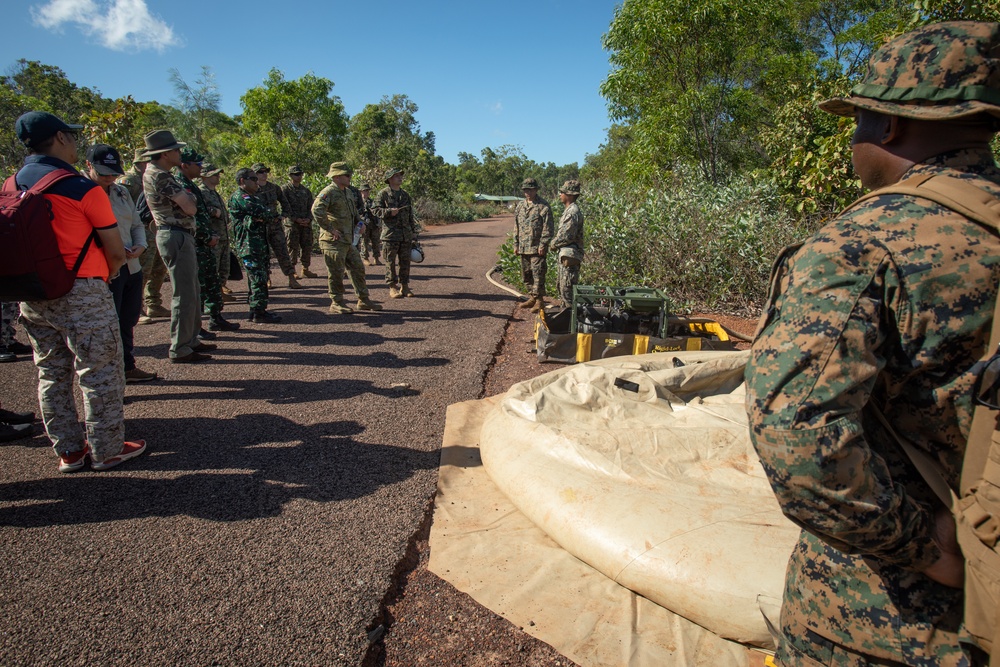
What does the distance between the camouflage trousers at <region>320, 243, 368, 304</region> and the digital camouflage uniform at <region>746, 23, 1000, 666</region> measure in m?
6.62

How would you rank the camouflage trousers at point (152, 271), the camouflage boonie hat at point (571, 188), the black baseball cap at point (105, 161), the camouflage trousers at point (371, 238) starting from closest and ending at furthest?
the black baseball cap at point (105, 161) → the camouflage trousers at point (152, 271) → the camouflage boonie hat at point (571, 188) → the camouflage trousers at point (371, 238)

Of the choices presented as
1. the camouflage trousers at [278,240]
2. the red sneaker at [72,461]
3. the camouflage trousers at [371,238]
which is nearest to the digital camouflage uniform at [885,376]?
the red sneaker at [72,461]

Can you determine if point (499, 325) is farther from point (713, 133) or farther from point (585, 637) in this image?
point (713, 133)

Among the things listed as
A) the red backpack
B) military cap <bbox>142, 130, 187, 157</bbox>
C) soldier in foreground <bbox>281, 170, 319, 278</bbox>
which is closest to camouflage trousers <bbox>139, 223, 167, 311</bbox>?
military cap <bbox>142, 130, 187, 157</bbox>

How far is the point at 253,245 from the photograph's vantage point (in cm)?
702

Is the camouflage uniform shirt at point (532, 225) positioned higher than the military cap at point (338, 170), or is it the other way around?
the military cap at point (338, 170)

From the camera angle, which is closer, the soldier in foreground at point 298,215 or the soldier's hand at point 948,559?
the soldier's hand at point 948,559

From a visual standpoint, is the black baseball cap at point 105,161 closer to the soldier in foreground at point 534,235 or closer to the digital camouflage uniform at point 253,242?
the digital camouflage uniform at point 253,242

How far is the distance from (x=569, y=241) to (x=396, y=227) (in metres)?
2.70

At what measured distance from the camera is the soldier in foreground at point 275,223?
339 inches

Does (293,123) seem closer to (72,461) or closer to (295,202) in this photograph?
(295,202)

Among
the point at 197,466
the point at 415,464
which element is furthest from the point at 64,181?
the point at 415,464

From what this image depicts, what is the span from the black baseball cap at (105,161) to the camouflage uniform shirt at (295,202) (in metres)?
5.33

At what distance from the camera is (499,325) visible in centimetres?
735
